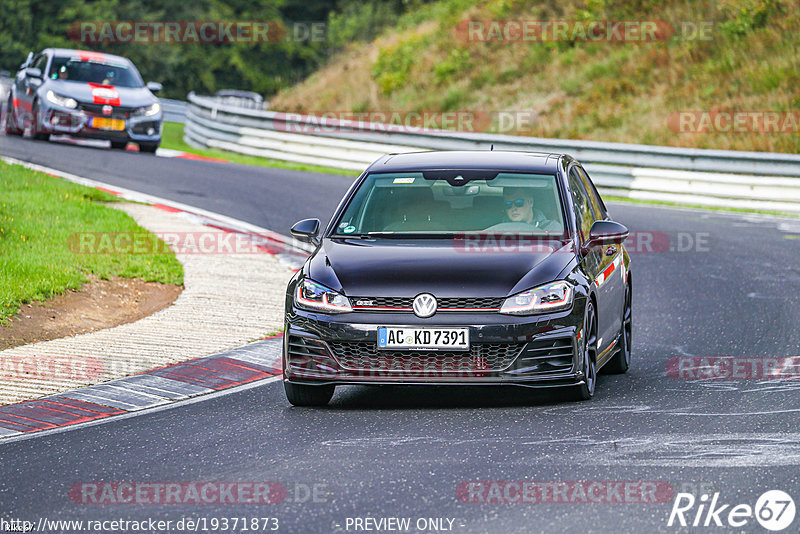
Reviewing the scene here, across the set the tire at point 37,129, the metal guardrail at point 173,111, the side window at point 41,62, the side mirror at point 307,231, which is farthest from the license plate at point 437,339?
the metal guardrail at point 173,111

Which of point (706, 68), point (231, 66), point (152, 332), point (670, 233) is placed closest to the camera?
point (152, 332)

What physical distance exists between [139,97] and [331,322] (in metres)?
19.0

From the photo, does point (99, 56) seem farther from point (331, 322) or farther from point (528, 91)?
point (331, 322)

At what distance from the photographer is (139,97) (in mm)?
26047

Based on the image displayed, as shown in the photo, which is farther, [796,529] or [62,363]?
[62,363]

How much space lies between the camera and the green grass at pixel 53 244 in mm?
11875

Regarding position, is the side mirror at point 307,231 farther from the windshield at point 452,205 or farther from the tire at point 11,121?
the tire at point 11,121

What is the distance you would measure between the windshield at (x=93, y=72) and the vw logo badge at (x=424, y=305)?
19.5m

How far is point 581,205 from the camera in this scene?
9547 mm

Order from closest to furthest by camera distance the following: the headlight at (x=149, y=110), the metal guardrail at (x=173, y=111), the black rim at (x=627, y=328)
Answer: the black rim at (x=627, y=328)
the headlight at (x=149, y=110)
the metal guardrail at (x=173, y=111)

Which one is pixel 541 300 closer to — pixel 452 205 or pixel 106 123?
pixel 452 205

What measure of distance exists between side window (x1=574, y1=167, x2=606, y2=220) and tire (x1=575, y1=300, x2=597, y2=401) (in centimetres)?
174

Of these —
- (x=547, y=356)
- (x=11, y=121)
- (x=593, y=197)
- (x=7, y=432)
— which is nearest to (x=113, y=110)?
(x=11, y=121)

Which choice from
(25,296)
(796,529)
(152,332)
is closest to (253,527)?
(796,529)
